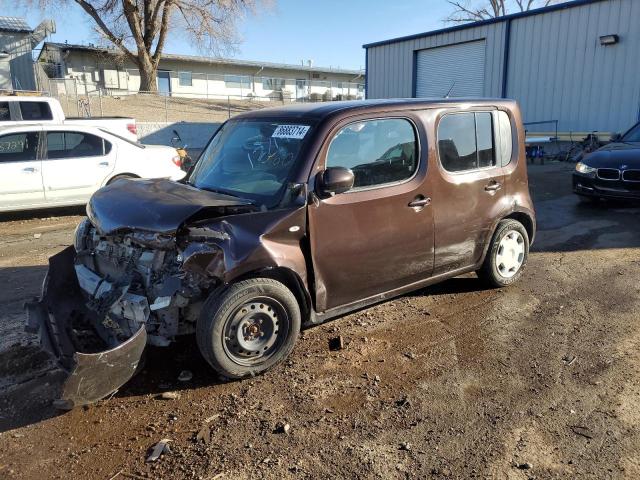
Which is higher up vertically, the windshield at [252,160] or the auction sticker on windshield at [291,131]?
the auction sticker on windshield at [291,131]

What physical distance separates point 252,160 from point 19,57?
3121 cm

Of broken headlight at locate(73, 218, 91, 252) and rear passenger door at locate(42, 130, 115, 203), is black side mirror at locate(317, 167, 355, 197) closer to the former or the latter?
broken headlight at locate(73, 218, 91, 252)

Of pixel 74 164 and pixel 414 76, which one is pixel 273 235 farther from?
pixel 414 76

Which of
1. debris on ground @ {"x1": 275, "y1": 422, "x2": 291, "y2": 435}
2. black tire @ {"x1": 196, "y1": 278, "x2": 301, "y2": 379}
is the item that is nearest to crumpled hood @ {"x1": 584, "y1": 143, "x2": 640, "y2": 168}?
black tire @ {"x1": 196, "y1": 278, "x2": 301, "y2": 379}

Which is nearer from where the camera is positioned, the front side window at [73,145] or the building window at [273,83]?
the front side window at [73,145]

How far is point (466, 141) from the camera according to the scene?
15.6 ft

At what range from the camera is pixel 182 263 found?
3.34m

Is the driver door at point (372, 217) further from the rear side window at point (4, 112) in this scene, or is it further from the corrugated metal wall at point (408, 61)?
the corrugated metal wall at point (408, 61)

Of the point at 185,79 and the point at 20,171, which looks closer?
the point at 20,171

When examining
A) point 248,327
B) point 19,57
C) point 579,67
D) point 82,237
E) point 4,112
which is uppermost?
point 19,57

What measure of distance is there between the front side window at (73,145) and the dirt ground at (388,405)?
174 inches

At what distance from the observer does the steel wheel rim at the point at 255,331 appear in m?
3.49

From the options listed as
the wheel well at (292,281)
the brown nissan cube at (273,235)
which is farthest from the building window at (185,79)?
the wheel well at (292,281)

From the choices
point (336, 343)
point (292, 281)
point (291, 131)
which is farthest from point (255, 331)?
point (291, 131)
